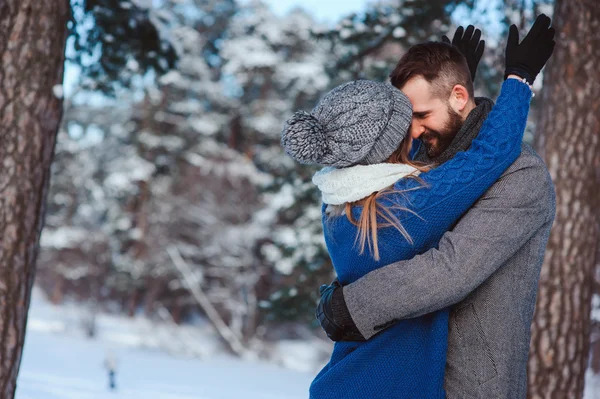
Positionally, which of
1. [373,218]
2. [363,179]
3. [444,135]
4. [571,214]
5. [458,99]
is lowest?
[373,218]

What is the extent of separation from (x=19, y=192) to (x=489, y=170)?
8.46ft

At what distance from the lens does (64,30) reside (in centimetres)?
350

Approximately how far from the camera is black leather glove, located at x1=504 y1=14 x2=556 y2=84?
77.1 inches

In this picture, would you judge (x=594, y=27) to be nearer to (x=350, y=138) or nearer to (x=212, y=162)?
(x=350, y=138)

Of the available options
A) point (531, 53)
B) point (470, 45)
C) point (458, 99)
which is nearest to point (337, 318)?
point (458, 99)

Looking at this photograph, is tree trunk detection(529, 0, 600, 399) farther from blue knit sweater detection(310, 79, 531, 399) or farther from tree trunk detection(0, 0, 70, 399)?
tree trunk detection(0, 0, 70, 399)

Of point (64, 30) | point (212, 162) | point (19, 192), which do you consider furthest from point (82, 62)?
point (212, 162)

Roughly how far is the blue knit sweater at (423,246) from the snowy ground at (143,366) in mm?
5138

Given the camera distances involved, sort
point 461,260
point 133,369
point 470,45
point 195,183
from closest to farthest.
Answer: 1. point 461,260
2. point 470,45
3. point 133,369
4. point 195,183

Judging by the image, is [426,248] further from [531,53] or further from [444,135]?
[531,53]

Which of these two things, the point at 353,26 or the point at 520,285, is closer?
the point at 520,285

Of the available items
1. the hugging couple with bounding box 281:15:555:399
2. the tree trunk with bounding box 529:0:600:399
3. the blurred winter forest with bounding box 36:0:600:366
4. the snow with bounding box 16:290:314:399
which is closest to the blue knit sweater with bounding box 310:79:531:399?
the hugging couple with bounding box 281:15:555:399

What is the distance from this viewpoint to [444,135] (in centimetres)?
210

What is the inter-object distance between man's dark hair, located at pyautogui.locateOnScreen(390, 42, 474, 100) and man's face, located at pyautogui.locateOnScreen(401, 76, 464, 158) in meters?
0.02
